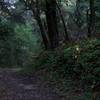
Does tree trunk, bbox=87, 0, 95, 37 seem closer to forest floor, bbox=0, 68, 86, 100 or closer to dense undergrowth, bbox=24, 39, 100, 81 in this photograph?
dense undergrowth, bbox=24, 39, 100, 81

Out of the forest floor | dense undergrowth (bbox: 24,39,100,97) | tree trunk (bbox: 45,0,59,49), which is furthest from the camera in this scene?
tree trunk (bbox: 45,0,59,49)

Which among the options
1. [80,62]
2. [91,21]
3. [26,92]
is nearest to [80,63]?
[80,62]

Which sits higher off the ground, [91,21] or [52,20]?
[52,20]

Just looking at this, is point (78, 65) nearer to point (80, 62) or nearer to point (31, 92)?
point (80, 62)

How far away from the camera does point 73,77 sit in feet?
36.9

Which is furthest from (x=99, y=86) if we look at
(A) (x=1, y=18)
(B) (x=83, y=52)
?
(A) (x=1, y=18)

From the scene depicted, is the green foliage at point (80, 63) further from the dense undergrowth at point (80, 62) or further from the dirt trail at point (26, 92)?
the dirt trail at point (26, 92)

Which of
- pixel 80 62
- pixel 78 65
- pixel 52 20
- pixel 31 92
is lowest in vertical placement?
pixel 31 92

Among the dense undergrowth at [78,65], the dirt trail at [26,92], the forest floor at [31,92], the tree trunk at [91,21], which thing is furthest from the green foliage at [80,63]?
the tree trunk at [91,21]

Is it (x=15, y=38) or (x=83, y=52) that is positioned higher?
(x=83, y=52)

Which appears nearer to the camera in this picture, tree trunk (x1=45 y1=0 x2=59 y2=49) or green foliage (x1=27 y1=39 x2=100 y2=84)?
green foliage (x1=27 y1=39 x2=100 y2=84)

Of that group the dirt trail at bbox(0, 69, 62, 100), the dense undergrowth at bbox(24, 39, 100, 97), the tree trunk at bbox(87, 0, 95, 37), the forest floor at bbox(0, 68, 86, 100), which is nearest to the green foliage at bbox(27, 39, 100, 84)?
the dense undergrowth at bbox(24, 39, 100, 97)

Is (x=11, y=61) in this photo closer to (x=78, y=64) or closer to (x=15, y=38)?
(x=15, y=38)

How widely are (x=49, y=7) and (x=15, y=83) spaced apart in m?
7.72
